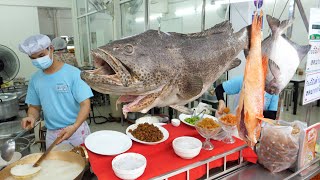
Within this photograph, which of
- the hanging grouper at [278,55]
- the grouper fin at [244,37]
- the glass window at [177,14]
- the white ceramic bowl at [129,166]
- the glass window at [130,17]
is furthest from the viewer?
the glass window at [130,17]

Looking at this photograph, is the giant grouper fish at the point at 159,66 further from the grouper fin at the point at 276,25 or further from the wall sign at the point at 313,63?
the wall sign at the point at 313,63

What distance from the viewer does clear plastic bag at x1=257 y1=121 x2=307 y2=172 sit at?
59.7 inches

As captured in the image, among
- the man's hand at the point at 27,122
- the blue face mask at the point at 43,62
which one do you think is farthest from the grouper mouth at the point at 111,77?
the man's hand at the point at 27,122

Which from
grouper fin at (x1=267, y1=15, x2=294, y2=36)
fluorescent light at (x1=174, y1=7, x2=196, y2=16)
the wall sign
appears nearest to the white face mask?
grouper fin at (x1=267, y1=15, x2=294, y2=36)

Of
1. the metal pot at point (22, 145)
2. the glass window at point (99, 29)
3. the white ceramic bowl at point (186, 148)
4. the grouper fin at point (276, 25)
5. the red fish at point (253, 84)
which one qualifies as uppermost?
the glass window at point (99, 29)

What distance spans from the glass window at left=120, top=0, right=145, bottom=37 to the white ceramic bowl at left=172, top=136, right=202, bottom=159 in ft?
13.2

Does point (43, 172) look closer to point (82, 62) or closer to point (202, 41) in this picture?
point (202, 41)

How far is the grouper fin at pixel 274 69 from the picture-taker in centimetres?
84

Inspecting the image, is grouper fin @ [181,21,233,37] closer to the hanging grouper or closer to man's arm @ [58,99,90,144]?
the hanging grouper

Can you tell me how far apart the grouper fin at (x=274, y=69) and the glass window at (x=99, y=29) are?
5.85m

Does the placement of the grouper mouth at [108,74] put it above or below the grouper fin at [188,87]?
above

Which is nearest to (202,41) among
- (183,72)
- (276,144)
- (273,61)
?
(183,72)

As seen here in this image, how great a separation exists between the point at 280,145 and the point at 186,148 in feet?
2.06

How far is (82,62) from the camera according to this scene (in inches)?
304
